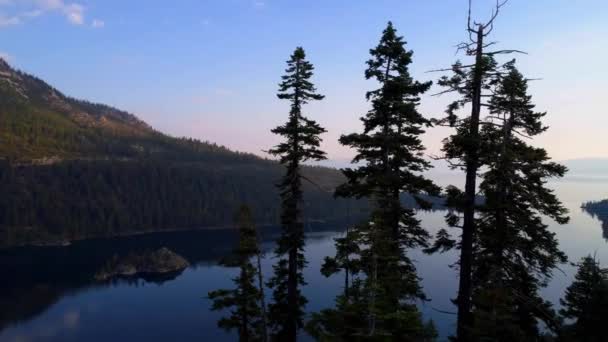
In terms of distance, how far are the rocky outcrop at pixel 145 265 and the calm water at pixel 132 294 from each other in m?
4.30

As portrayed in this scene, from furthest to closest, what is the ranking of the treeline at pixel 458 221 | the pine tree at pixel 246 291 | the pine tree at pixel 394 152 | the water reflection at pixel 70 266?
the water reflection at pixel 70 266 → the pine tree at pixel 246 291 → the pine tree at pixel 394 152 → the treeline at pixel 458 221

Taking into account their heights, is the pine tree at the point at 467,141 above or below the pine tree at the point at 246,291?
above

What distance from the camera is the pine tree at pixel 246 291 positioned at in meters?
25.9

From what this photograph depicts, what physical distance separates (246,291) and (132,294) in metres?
87.3

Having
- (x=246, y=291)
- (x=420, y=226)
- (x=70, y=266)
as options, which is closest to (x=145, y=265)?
(x=70, y=266)

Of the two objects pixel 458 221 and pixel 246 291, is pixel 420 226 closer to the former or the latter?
pixel 458 221

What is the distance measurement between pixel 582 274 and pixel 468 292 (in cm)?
1332

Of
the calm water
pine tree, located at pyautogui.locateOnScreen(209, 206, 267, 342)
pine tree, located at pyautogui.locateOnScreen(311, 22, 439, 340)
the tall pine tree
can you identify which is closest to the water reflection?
the calm water

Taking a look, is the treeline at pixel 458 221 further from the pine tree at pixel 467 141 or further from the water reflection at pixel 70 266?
the water reflection at pixel 70 266

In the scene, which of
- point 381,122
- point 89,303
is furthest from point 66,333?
point 381,122

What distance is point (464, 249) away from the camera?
1616 centimetres

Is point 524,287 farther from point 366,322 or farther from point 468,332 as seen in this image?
point 366,322

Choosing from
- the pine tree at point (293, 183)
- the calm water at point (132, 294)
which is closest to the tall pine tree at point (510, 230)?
the pine tree at point (293, 183)

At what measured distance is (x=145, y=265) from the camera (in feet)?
420
